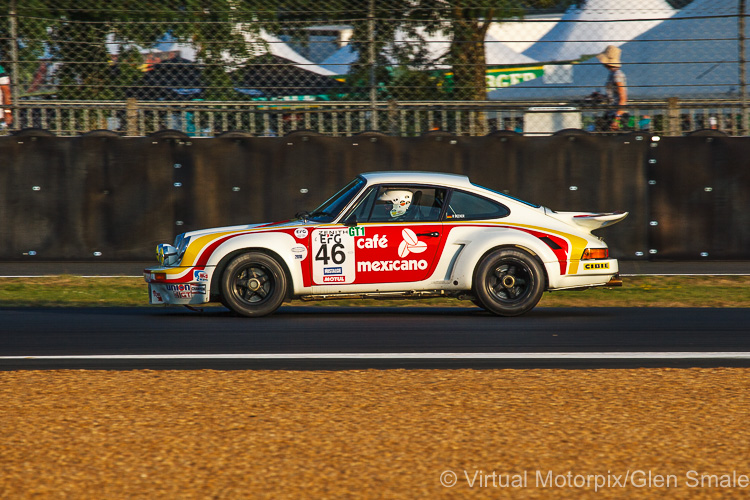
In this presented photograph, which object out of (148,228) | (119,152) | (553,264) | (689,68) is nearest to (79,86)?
(119,152)

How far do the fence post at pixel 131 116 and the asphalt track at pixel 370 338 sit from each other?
351 cm

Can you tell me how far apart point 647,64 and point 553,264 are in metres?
4.57

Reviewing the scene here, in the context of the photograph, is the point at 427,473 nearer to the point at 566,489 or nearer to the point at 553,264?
the point at 566,489

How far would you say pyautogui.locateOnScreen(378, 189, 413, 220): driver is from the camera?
26.8 ft

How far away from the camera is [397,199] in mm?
8227

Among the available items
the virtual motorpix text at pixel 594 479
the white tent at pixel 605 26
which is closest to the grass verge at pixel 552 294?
the white tent at pixel 605 26

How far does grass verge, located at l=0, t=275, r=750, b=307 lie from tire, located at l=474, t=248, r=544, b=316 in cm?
134

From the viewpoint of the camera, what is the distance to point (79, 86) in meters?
11.6

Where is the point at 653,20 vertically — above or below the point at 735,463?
above

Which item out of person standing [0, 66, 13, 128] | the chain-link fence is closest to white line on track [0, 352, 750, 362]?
the chain-link fence

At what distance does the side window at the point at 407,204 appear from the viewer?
8.16 m

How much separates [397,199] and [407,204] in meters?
0.10

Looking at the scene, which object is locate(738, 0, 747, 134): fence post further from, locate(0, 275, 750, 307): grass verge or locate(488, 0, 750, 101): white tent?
locate(0, 275, 750, 307): grass verge

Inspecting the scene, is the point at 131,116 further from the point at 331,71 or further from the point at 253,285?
the point at 253,285
